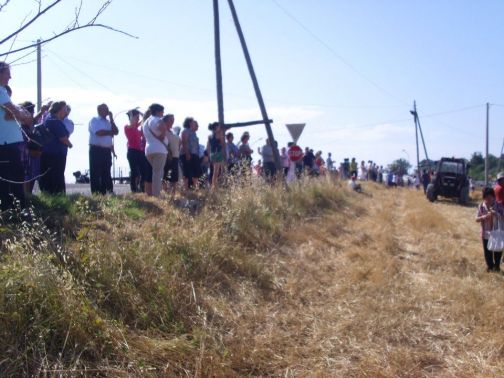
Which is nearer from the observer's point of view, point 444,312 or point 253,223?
point 444,312

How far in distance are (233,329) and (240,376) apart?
28.8 inches

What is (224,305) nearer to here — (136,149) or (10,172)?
(10,172)

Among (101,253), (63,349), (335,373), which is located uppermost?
(101,253)

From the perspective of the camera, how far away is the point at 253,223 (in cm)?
796

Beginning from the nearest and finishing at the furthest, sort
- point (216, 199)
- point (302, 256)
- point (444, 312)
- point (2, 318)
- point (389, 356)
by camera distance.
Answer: point (2, 318) < point (389, 356) < point (444, 312) < point (302, 256) < point (216, 199)

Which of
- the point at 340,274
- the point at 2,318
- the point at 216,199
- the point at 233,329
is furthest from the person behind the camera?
the point at 216,199

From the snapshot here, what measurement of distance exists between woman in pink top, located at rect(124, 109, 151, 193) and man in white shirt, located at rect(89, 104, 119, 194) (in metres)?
0.91

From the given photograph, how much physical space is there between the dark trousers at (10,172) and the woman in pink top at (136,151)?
3.73 meters

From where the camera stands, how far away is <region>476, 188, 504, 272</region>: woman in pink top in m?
7.77

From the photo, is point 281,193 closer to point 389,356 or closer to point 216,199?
point 216,199

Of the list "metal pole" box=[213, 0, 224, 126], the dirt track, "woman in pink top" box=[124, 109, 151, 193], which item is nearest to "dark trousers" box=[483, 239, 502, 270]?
the dirt track

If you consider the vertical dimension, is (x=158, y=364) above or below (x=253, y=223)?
below

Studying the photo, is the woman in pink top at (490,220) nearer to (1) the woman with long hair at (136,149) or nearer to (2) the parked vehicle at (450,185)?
(1) the woman with long hair at (136,149)

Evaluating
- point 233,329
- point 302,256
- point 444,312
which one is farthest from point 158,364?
point 302,256
